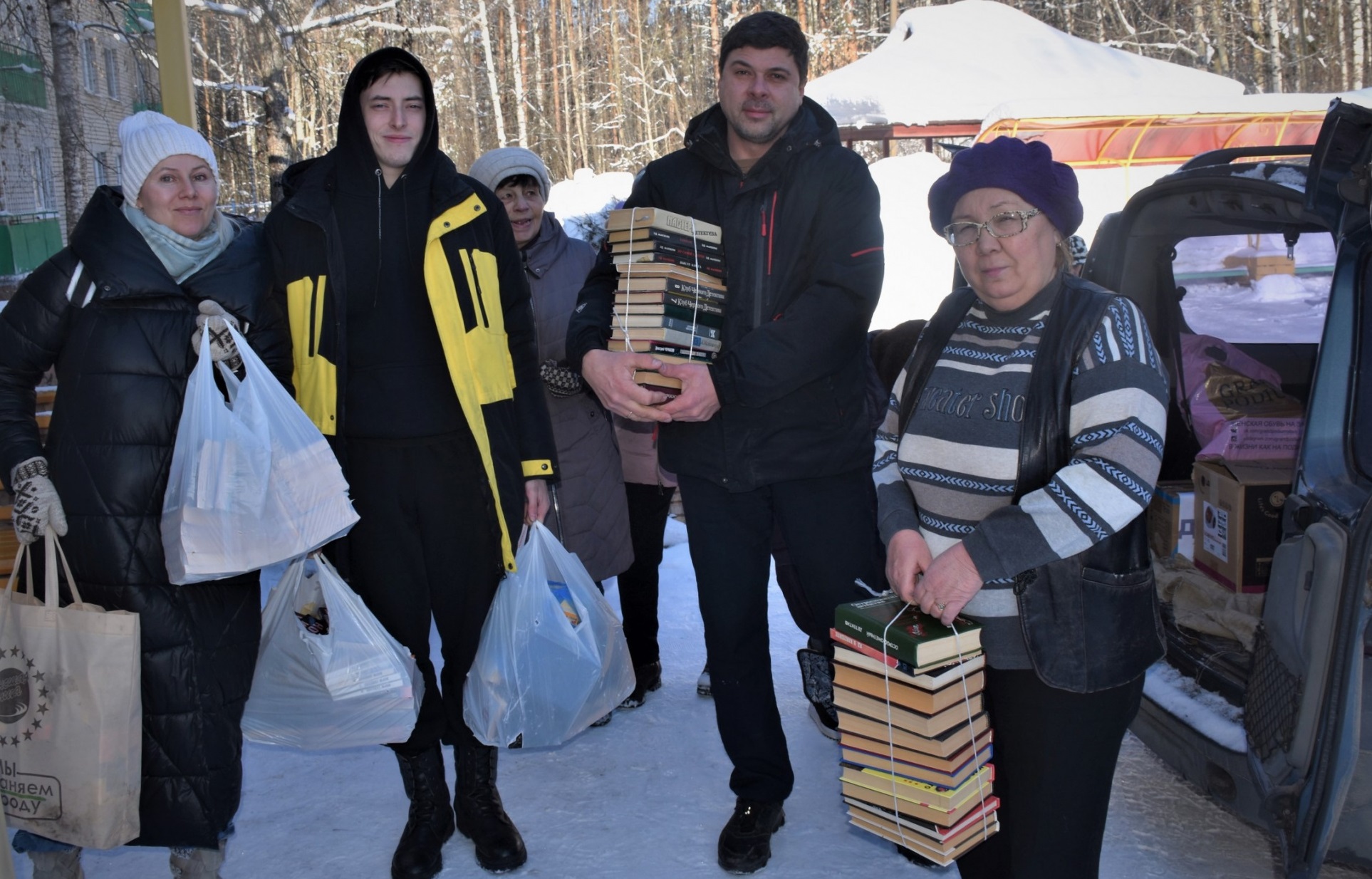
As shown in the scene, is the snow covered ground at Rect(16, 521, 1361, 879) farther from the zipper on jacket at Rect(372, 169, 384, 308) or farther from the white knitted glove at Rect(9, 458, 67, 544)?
the zipper on jacket at Rect(372, 169, 384, 308)

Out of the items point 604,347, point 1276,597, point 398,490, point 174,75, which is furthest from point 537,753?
point 174,75

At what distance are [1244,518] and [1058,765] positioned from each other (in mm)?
1830

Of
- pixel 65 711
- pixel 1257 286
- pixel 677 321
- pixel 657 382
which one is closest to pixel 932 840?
pixel 657 382

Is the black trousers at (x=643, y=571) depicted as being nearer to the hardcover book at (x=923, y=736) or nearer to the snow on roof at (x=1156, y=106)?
the hardcover book at (x=923, y=736)

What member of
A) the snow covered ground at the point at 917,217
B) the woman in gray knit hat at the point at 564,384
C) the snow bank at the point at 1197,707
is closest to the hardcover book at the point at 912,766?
the snow bank at the point at 1197,707

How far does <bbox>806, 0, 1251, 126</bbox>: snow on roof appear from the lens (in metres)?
18.2

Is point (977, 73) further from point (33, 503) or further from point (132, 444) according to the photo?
point (33, 503)

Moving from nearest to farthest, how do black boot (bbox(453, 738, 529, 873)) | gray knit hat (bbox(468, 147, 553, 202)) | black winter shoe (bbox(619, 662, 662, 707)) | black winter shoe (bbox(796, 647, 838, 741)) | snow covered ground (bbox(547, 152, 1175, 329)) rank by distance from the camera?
black boot (bbox(453, 738, 529, 873))
black winter shoe (bbox(796, 647, 838, 741))
gray knit hat (bbox(468, 147, 553, 202))
black winter shoe (bbox(619, 662, 662, 707))
snow covered ground (bbox(547, 152, 1175, 329))

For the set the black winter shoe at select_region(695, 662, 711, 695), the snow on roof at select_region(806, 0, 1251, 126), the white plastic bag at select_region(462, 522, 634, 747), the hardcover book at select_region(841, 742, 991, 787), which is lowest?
the black winter shoe at select_region(695, 662, 711, 695)

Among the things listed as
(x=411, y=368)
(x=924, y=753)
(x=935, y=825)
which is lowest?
(x=935, y=825)

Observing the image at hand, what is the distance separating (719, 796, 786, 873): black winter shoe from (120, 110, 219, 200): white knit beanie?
227 cm

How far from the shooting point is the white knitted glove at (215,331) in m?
2.60

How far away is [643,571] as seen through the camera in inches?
163

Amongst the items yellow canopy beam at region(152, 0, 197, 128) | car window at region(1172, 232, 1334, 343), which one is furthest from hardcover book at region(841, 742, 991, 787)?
car window at region(1172, 232, 1334, 343)
